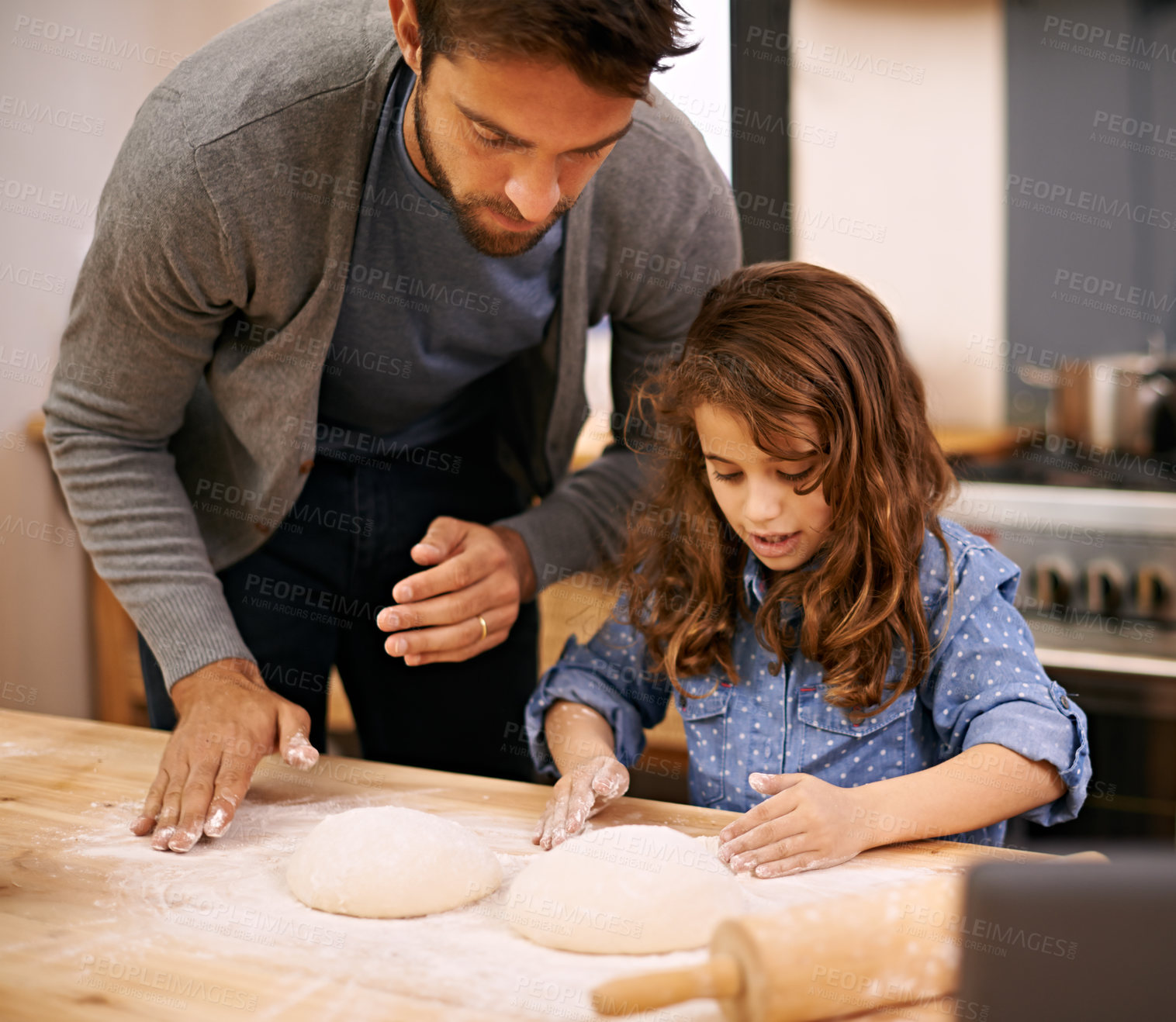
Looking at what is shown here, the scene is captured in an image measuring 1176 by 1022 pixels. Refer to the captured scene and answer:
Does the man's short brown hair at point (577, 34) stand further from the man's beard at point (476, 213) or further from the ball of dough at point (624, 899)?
the ball of dough at point (624, 899)

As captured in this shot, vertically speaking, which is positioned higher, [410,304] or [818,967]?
[410,304]

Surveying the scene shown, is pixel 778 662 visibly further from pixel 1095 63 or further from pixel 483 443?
pixel 1095 63

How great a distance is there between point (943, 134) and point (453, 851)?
232 cm

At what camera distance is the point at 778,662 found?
1101mm

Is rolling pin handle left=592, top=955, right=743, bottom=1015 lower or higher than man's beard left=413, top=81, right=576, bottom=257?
lower

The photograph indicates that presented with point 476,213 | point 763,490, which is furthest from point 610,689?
point 476,213

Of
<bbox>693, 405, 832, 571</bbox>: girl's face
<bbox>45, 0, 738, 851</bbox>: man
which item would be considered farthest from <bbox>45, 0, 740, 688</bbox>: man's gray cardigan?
<bbox>693, 405, 832, 571</bbox>: girl's face

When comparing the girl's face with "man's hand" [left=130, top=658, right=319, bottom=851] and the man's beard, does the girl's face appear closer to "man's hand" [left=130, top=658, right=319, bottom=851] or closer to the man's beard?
the man's beard

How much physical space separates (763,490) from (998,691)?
0.29 meters

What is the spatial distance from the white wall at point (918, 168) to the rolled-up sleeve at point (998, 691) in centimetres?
164

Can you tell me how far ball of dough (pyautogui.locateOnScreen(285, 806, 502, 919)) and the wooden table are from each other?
1cm

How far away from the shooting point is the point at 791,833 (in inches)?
33.8

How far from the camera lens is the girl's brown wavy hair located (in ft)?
3.26

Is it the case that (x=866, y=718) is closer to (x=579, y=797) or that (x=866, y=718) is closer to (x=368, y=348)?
(x=579, y=797)
